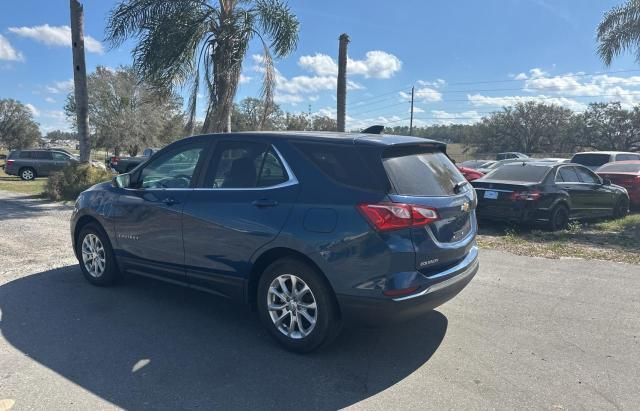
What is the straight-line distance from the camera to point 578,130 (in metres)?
58.9

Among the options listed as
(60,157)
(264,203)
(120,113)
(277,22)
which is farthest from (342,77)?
(120,113)

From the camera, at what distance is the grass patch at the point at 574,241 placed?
759 centimetres

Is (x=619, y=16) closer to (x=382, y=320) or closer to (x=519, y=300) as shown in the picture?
(x=519, y=300)

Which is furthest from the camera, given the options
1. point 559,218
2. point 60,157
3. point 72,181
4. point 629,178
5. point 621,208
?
point 60,157

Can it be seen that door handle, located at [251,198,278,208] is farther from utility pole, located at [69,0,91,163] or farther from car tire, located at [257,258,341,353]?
utility pole, located at [69,0,91,163]

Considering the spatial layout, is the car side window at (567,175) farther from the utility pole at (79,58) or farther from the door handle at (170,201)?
the utility pole at (79,58)

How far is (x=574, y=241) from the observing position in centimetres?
866

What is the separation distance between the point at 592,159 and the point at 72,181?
17.0 metres

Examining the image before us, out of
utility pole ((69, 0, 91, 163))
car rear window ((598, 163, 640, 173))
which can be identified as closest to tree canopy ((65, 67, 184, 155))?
utility pole ((69, 0, 91, 163))

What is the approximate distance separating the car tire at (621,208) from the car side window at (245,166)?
9932 mm

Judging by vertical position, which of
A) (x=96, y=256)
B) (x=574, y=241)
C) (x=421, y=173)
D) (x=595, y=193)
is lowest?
(x=574, y=241)

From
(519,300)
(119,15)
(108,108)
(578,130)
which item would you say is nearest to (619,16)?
(519,300)

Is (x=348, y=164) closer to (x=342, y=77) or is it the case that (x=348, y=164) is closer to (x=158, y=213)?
(x=158, y=213)

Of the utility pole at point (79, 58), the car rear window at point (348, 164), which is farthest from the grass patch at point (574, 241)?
the utility pole at point (79, 58)
